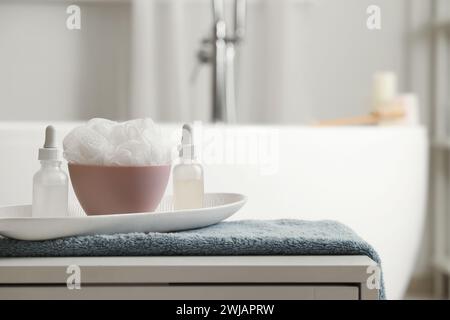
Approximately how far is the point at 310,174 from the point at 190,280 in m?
0.99

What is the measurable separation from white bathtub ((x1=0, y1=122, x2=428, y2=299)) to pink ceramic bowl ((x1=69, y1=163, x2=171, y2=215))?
2.39 ft

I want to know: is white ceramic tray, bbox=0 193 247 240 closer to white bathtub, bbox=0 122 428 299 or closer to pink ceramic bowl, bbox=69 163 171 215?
pink ceramic bowl, bbox=69 163 171 215

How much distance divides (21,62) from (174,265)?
2.11 m

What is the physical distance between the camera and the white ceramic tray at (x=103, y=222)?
0.65m


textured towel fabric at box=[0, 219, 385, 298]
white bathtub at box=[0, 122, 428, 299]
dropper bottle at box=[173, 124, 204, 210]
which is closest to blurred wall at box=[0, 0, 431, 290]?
white bathtub at box=[0, 122, 428, 299]

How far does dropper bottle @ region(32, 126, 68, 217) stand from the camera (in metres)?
0.74

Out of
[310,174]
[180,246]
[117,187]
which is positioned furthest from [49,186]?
[310,174]

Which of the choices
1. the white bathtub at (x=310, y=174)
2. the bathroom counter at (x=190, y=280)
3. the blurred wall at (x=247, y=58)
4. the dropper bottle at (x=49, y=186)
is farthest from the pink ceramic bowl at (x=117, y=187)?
the blurred wall at (x=247, y=58)

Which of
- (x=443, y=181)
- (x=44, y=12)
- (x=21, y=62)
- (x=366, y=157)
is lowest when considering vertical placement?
(x=443, y=181)

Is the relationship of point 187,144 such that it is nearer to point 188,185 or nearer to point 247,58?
point 188,185
